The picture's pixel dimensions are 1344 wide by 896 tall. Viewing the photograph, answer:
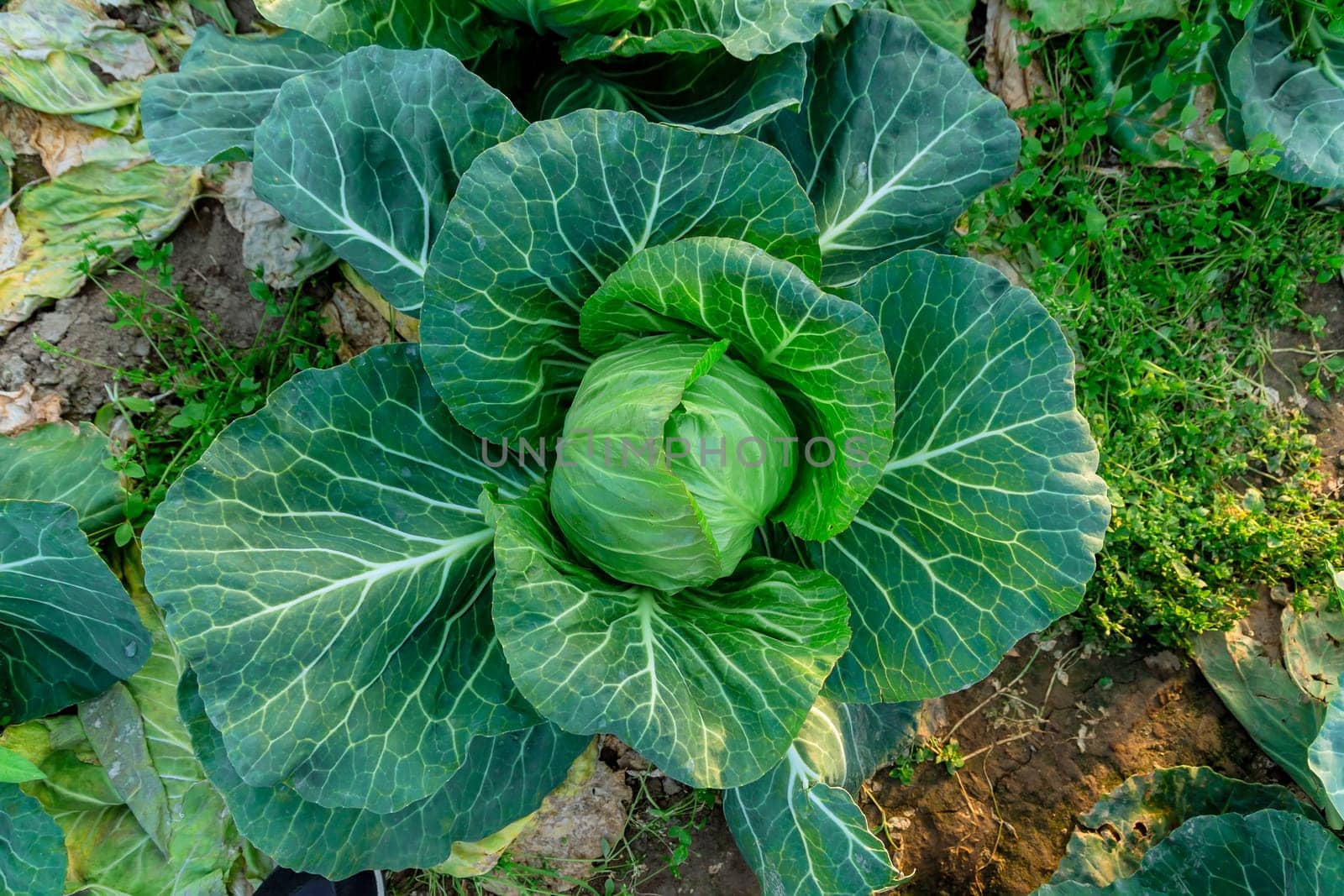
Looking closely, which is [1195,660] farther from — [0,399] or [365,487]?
[0,399]

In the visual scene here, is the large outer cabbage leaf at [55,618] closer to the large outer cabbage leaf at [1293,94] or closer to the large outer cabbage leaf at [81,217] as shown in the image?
the large outer cabbage leaf at [81,217]

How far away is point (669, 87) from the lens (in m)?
2.88

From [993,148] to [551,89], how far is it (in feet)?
4.72

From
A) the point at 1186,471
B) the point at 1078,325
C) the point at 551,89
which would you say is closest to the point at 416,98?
the point at 551,89

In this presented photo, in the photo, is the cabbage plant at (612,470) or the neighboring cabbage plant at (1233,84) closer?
the cabbage plant at (612,470)

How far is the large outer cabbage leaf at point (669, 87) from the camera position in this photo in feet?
8.79

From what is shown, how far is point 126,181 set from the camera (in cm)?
320

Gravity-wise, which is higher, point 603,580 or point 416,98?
point 416,98

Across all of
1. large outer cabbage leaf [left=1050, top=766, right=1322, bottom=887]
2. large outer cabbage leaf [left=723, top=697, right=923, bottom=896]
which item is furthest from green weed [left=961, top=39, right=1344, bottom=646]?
large outer cabbage leaf [left=723, top=697, right=923, bottom=896]

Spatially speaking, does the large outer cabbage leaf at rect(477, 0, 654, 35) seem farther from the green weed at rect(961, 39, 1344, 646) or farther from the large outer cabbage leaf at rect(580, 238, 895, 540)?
the green weed at rect(961, 39, 1344, 646)

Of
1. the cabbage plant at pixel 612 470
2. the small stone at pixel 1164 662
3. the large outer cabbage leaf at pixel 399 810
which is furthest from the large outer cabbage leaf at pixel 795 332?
the small stone at pixel 1164 662

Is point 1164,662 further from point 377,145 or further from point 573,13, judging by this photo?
point 377,145

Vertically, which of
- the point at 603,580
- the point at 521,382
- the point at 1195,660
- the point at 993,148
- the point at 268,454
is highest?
the point at 993,148

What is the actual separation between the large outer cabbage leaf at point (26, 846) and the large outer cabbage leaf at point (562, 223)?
186 cm
